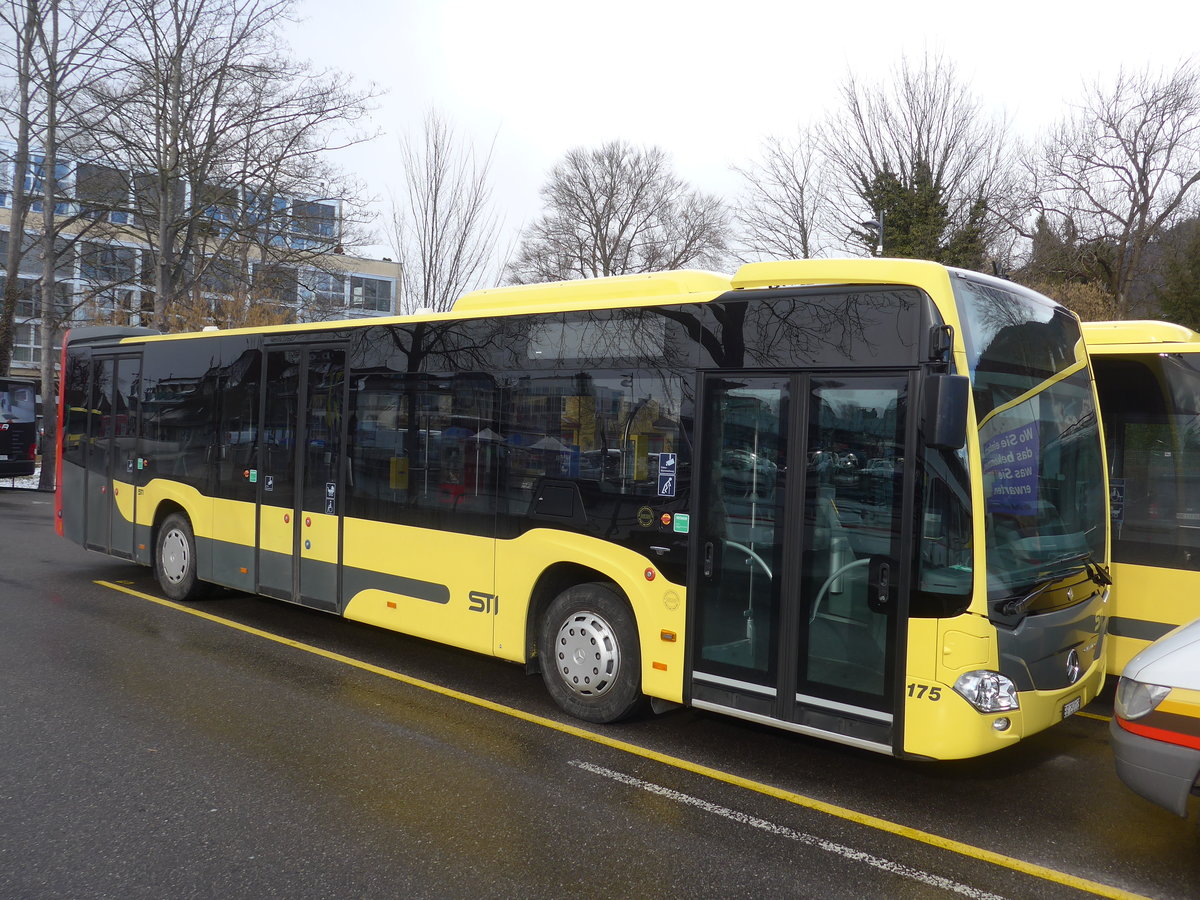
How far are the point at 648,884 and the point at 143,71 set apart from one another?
23.0 meters

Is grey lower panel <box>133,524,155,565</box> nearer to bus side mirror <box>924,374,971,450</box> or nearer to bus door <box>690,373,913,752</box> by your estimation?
bus door <box>690,373,913,752</box>

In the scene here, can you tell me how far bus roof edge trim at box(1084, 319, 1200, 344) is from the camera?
6.62 metres

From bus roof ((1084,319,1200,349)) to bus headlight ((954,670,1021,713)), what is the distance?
10.6 ft

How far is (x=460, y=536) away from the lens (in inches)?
269

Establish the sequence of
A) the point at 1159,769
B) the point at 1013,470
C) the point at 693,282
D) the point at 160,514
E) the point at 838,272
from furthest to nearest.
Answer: the point at 160,514 → the point at 693,282 → the point at 838,272 → the point at 1013,470 → the point at 1159,769

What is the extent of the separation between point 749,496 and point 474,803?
2202mm

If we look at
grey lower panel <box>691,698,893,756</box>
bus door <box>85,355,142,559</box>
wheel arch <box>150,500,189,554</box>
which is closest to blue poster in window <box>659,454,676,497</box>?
grey lower panel <box>691,698,893,756</box>

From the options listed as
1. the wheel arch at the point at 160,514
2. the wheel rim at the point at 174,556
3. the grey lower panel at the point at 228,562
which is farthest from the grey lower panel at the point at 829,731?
the wheel arch at the point at 160,514

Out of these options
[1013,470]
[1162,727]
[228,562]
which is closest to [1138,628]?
[1013,470]

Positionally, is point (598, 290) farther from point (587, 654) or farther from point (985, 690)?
point (985, 690)

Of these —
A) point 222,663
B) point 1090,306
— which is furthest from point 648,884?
point 1090,306

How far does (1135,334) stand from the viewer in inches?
265

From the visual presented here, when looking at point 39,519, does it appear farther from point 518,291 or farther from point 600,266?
point 600,266

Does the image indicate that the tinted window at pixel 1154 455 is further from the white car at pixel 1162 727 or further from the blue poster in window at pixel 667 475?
the blue poster in window at pixel 667 475
